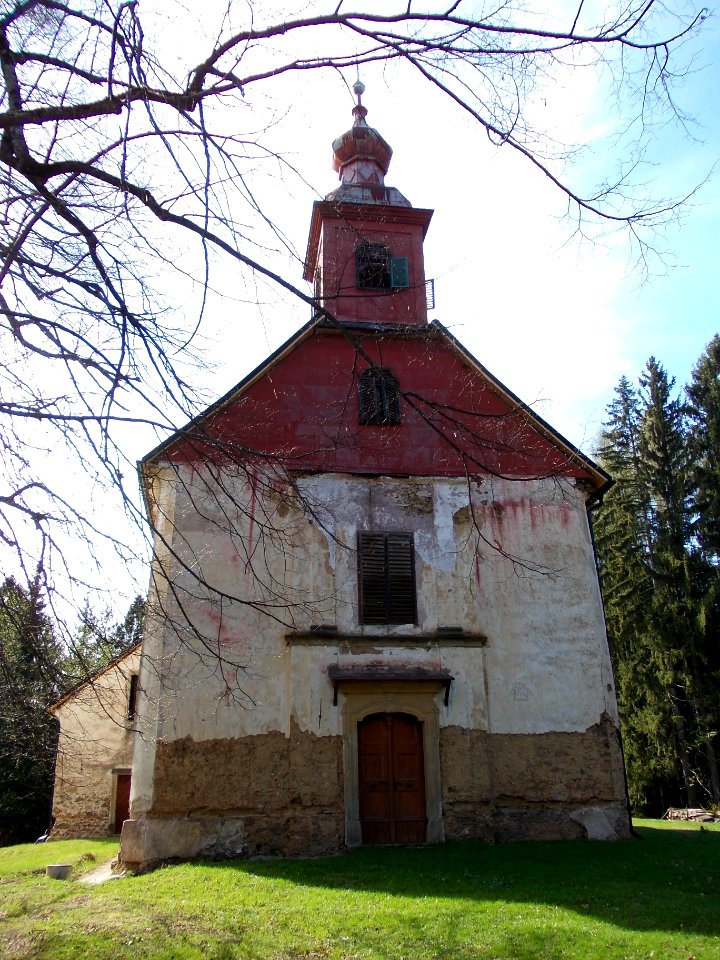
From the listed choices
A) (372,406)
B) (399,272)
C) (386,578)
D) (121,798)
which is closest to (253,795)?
(386,578)

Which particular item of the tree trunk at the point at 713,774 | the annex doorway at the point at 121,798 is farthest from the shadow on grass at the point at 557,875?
the tree trunk at the point at 713,774

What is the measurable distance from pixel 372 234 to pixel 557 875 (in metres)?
13.5

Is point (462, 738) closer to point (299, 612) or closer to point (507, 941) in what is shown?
point (299, 612)

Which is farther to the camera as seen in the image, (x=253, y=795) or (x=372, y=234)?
(x=372, y=234)

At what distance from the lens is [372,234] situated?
17.8 meters

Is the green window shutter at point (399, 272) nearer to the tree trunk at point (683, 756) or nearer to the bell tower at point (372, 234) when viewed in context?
the bell tower at point (372, 234)

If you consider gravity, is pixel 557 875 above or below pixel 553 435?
below

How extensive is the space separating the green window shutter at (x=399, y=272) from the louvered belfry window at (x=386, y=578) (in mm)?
6200

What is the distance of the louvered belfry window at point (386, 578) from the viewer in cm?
1312

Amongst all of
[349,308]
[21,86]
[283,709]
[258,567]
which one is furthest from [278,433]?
[21,86]

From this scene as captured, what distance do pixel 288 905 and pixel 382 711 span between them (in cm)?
429

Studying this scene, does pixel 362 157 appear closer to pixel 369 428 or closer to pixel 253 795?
pixel 369 428

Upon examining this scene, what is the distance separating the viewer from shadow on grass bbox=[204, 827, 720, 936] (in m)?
8.13

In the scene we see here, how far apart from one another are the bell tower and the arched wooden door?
7.33 meters
